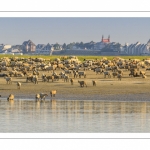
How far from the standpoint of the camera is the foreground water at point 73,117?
16.9 meters

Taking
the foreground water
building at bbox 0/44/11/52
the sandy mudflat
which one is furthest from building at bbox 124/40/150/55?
the foreground water

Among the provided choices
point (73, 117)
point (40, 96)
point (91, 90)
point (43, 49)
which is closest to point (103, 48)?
point (43, 49)

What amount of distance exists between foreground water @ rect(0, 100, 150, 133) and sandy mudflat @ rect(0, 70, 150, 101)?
5.90ft

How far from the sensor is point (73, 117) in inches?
763

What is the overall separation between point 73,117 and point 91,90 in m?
9.27

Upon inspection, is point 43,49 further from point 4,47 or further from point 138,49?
point 138,49

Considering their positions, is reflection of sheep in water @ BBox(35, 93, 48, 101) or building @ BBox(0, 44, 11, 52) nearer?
reflection of sheep in water @ BBox(35, 93, 48, 101)

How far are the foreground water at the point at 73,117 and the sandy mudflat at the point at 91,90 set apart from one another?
5.90 ft

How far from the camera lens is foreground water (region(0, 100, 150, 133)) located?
1689 cm

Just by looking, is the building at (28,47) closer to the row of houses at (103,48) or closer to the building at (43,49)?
the row of houses at (103,48)

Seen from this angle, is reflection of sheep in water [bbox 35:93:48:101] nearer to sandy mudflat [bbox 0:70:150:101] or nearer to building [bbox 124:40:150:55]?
sandy mudflat [bbox 0:70:150:101]

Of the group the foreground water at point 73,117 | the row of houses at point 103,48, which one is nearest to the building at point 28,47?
the row of houses at point 103,48
